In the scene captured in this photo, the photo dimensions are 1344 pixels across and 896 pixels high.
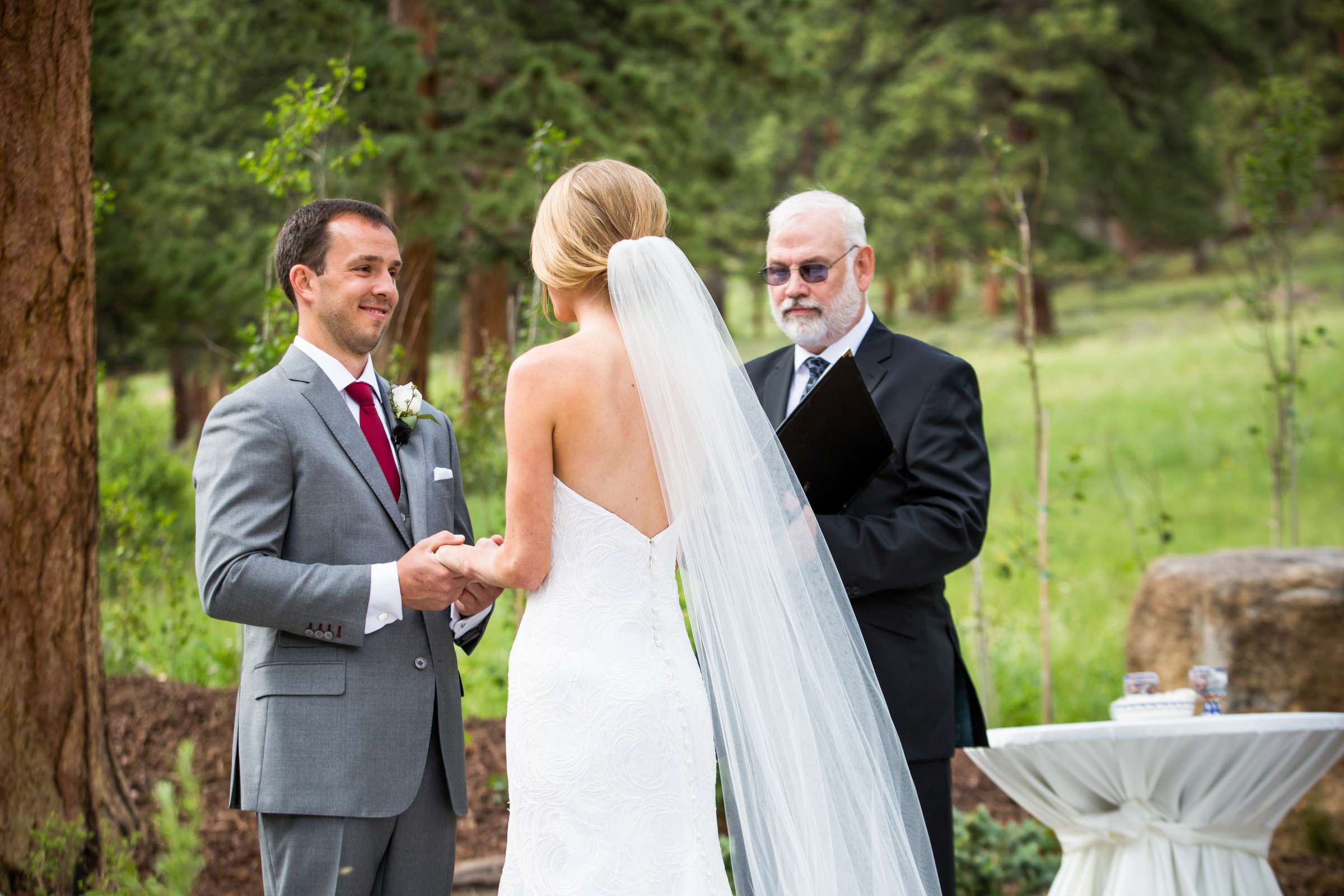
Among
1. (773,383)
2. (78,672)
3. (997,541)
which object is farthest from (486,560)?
(997,541)

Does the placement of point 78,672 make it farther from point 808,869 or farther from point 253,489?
point 808,869

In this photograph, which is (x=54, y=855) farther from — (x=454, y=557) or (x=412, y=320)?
(x=412, y=320)

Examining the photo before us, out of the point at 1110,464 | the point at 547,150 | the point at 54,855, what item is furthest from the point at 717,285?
the point at 54,855

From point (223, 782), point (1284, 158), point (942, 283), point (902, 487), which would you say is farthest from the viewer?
point (942, 283)

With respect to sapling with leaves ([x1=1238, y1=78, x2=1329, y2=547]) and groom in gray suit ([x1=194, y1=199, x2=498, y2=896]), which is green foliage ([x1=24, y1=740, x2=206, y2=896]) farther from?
sapling with leaves ([x1=1238, y1=78, x2=1329, y2=547])

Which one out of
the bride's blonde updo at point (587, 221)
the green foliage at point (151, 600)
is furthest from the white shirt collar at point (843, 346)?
the green foliage at point (151, 600)

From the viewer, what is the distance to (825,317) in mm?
3725

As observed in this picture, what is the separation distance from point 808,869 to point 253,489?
5.19 feet

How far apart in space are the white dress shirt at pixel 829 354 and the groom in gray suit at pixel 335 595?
1247 millimetres

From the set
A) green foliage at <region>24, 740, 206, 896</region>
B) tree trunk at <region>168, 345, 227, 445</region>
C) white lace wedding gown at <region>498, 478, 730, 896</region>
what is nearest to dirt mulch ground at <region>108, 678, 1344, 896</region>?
green foliage at <region>24, 740, 206, 896</region>

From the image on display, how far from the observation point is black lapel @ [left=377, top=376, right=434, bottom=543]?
303 cm

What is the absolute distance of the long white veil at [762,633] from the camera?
276 cm

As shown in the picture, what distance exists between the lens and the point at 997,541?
13.6m

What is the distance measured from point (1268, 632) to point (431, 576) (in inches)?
170
